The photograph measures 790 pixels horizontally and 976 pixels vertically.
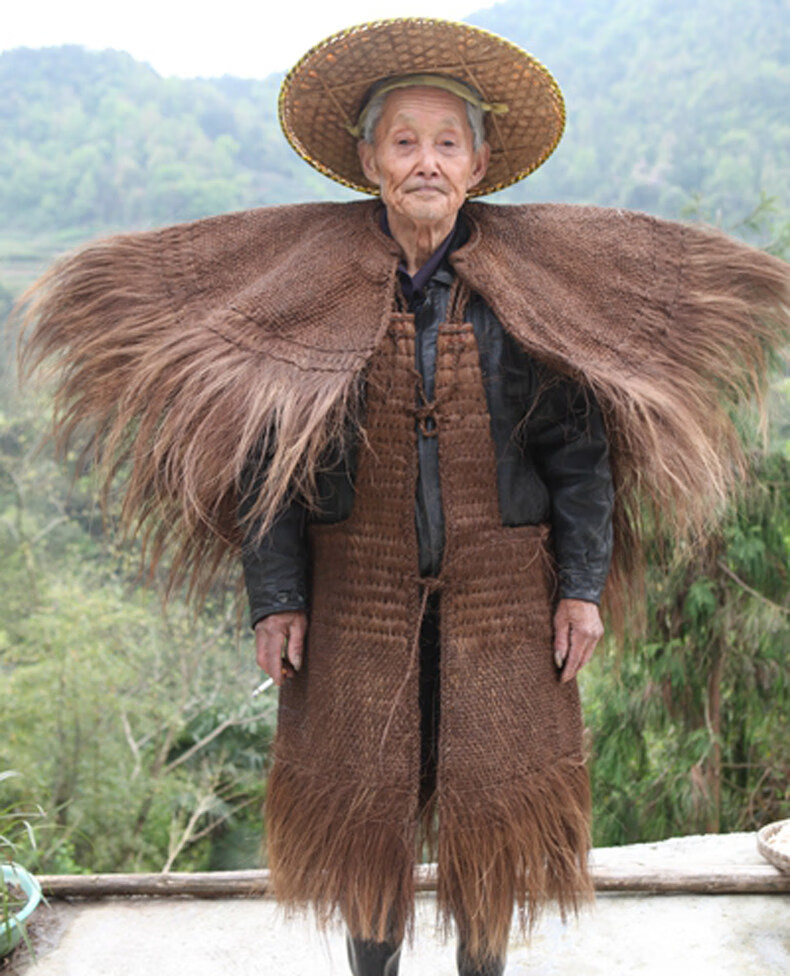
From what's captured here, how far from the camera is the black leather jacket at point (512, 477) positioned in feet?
4.74

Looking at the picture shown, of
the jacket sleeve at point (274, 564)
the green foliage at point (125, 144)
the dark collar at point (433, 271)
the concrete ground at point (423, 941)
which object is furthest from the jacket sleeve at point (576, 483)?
the green foliage at point (125, 144)

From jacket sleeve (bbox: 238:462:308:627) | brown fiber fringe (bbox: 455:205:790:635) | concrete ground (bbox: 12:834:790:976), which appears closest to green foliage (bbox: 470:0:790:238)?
concrete ground (bbox: 12:834:790:976)

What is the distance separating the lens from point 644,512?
1699 mm

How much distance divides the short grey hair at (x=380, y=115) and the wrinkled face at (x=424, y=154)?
0.01 m

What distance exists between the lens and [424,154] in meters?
1.40

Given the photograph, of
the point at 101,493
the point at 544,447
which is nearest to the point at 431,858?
the point at 544,447

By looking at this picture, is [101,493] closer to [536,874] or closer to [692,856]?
[536,874]

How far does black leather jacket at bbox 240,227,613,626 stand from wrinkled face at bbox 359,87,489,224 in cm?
11

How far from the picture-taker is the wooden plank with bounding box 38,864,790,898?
226 cm

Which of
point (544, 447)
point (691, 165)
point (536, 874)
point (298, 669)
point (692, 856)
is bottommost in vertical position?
point (692, 856)

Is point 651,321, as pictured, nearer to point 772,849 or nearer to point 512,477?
point 512,477

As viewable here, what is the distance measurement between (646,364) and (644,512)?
33cm

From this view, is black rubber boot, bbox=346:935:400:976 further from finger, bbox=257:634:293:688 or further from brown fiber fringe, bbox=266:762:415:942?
finger, bbox=257:634:293:688

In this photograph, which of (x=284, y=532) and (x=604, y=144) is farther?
(x=604, y=144)
